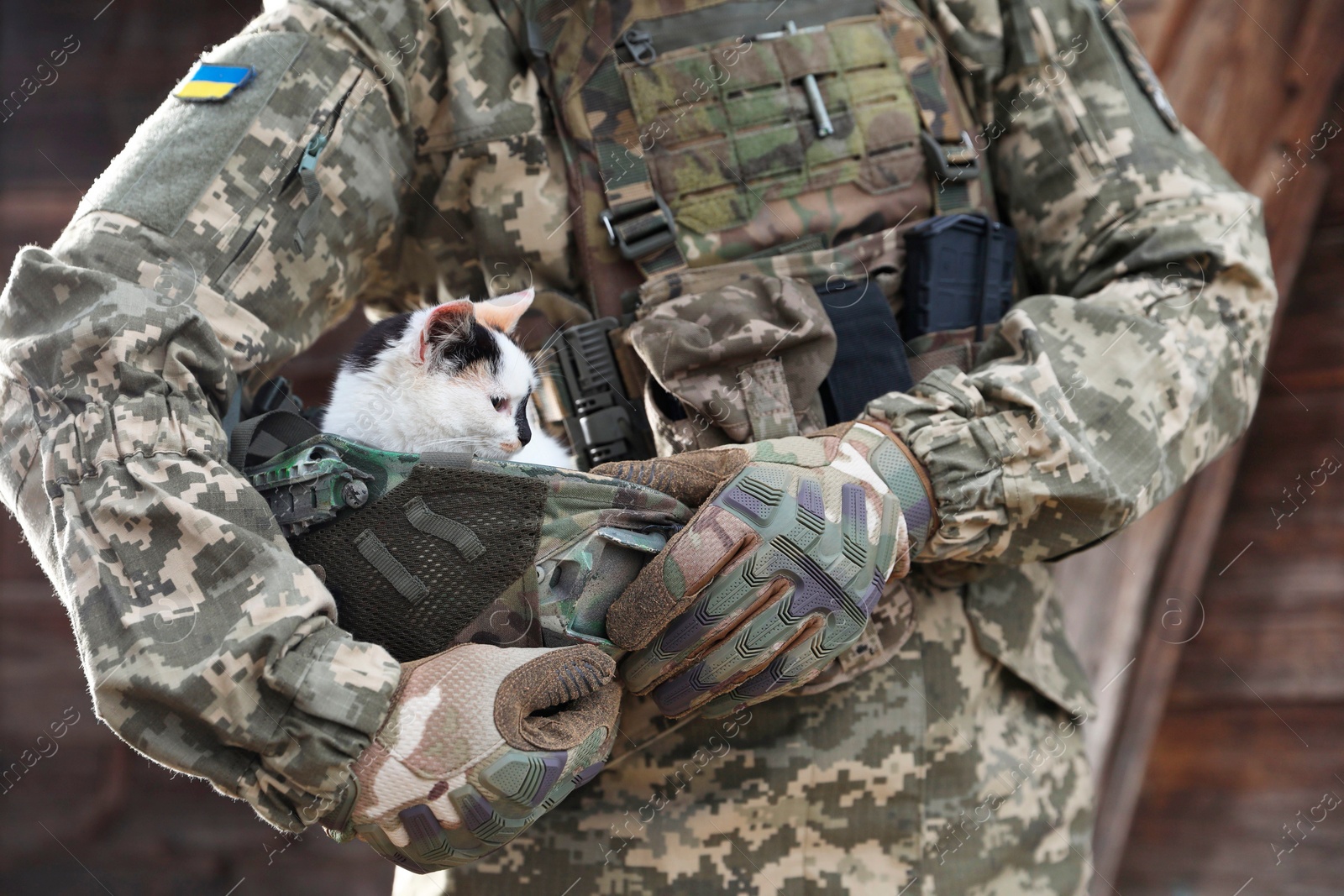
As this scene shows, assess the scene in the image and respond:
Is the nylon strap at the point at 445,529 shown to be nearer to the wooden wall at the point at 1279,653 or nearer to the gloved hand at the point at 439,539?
the gloved hand at the point at 439,539

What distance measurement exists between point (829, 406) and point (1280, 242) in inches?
62.4

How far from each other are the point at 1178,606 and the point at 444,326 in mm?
1994

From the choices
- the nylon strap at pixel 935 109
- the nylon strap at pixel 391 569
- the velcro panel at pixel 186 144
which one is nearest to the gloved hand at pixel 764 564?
the nylon strap at pixel 391 569

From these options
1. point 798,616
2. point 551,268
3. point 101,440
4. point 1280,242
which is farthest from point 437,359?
point 1280,242

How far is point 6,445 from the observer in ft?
2.85

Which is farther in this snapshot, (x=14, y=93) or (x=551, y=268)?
(x=14, y=93)

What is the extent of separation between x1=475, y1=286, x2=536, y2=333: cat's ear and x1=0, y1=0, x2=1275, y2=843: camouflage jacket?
62mm

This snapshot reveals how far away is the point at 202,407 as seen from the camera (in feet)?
2.88

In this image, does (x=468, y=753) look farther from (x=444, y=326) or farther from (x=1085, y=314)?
(x=1085, y=314)

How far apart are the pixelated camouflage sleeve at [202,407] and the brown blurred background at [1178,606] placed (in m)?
1.59

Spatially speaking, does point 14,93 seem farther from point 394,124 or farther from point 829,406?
point 829,406

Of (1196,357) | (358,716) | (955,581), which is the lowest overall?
(955,581)

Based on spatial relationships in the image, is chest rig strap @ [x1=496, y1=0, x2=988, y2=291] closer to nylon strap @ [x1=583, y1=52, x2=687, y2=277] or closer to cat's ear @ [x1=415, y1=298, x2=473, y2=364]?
nylon strap @ [x1=583, y1=52, x2=687, y2=277]

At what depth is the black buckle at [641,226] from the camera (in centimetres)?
112
